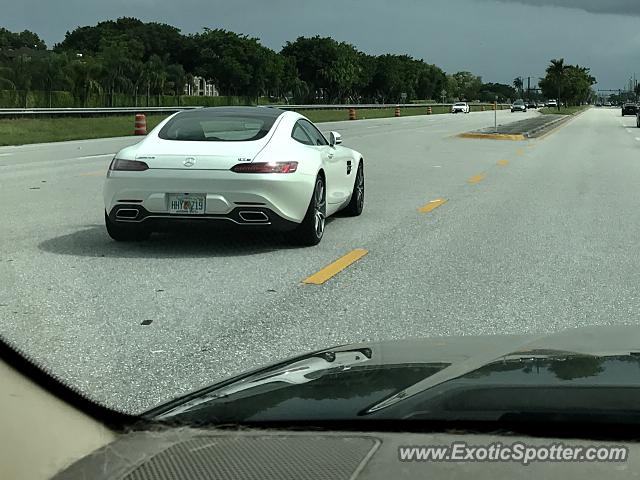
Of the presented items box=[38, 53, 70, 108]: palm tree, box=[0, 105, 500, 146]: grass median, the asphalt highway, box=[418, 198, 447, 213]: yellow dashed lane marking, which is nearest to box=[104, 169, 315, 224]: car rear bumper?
the asphalt highway

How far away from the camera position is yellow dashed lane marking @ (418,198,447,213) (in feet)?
41.0

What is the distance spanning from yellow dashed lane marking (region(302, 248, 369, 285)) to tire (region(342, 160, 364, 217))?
2.52 metres

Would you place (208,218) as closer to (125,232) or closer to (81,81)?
(125,232)

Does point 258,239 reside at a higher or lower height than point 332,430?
lower

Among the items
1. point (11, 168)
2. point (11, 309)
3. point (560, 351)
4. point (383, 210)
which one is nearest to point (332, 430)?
point (560, 351)

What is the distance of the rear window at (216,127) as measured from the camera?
8977 millimetres

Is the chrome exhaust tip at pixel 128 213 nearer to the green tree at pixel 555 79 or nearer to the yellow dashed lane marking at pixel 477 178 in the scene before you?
the yellow dashed lane marking at pixel 477 178

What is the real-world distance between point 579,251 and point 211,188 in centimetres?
364

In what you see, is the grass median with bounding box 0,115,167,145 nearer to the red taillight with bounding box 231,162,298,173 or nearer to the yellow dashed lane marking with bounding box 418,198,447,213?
the yellow dashed lane marking with bounding box 418,198,447,213

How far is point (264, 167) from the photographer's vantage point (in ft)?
27.9

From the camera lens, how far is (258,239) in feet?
31.7

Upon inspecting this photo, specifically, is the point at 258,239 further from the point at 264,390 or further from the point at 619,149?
the point at 619,149

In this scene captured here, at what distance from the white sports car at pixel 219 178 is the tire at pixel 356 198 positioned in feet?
7.07

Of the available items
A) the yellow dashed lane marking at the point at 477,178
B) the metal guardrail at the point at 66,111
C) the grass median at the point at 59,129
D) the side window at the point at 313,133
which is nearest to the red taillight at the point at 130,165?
the side window at the point at 313,133
